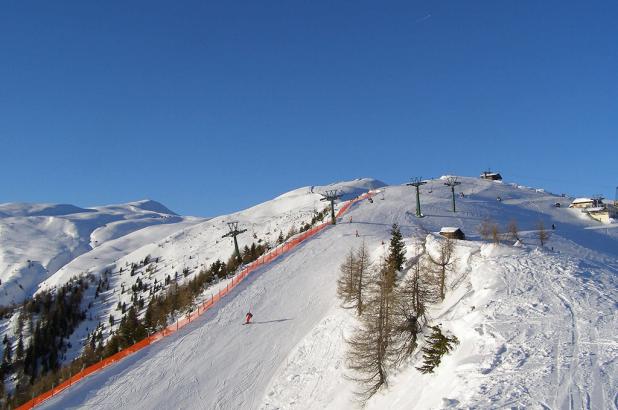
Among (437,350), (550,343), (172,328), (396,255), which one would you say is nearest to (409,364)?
(437,350)

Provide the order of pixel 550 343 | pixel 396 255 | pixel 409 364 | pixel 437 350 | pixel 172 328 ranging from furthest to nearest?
pixel 396 255 → pixel 172 328 → pixel 409 364 → pixel 437 350 → pixel 550 343

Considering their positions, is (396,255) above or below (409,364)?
above

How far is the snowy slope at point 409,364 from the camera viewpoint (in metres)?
17.8

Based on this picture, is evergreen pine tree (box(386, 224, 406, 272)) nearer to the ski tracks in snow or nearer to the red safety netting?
the ski tracks in snow

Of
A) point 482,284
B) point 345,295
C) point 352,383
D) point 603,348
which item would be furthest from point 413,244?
point 603,348

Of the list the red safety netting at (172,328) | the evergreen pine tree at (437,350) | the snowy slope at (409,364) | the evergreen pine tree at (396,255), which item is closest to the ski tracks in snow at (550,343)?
the snowy slope at (409,364)

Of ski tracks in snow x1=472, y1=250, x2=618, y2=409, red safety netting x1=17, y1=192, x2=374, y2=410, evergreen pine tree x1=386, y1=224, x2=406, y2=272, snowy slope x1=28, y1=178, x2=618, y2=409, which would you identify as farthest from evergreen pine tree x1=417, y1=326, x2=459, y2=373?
red safety netting x1=17, y1=192, x2=374, y2=410

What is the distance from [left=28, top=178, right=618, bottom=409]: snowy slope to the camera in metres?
17.8

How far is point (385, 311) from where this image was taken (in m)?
28.0

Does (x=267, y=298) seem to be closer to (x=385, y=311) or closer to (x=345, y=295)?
(x=345, y=295)

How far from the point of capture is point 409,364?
88.9 ft

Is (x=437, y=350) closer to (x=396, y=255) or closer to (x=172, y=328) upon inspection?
(x=396, y=255)

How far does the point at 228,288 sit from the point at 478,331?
103 ft

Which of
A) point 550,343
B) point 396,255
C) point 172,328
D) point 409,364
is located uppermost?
point 396,255
